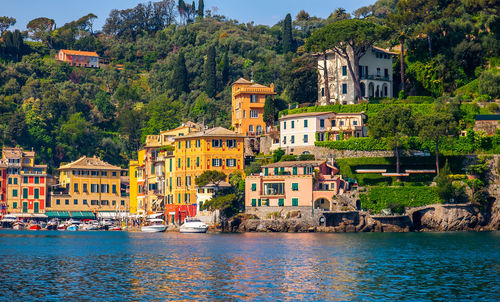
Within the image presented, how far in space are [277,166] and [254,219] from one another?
791 centimetres

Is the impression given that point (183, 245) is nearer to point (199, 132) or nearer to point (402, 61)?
point (199, 132)

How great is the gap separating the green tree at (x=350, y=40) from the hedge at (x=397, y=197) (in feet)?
78.8

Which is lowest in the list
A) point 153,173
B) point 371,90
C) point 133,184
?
point 133,184

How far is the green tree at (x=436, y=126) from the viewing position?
333ft

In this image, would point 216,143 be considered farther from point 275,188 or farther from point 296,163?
point 296,163

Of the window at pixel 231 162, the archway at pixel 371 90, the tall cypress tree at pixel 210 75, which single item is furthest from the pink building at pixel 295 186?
the tall cypress tree at pixel 210 75

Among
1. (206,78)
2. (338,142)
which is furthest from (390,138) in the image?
(206,78)

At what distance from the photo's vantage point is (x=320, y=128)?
116m

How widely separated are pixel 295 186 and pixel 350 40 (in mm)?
25816

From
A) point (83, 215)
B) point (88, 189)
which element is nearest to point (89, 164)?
point (88, 189)

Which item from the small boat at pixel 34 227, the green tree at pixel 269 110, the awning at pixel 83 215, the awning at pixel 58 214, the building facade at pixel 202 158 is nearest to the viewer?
the building facade at pixel 202 158

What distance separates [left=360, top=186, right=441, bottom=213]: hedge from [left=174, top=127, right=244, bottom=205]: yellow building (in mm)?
25699

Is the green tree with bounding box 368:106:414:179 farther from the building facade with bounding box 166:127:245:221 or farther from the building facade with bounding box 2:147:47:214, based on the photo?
the building facade with bounding box 2:147:47:214

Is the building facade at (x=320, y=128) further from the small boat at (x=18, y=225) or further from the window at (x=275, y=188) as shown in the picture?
the small boat at (x=18, y=225)
